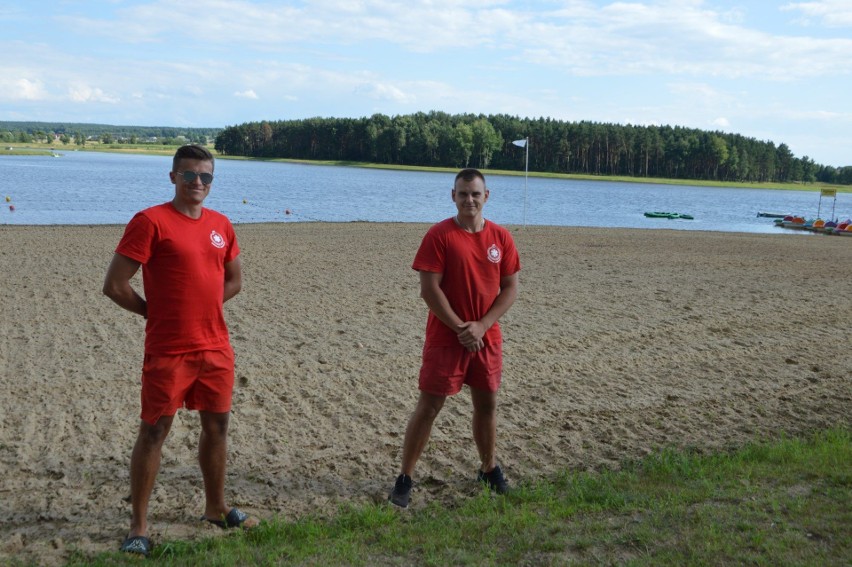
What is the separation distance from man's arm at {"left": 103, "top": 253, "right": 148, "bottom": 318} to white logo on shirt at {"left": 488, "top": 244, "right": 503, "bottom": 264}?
1903mm

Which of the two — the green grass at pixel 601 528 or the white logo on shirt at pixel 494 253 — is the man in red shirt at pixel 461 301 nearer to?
the white logo on shirt at pixel 494 253

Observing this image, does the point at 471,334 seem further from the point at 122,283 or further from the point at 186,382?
the point at 122,283

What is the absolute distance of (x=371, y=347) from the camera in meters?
8.88

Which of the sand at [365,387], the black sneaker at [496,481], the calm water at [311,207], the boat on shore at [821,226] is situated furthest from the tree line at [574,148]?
the black sneaker at [496,481]

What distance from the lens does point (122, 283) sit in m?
4.07

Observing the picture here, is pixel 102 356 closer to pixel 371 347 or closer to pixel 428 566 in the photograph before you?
pixel 371 347

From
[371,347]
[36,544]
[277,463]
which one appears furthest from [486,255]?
[371,347]

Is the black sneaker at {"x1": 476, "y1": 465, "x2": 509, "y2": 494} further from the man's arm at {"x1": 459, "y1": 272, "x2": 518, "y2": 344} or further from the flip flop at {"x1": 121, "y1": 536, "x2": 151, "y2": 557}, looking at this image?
the flip flop at {"x1": 121, "y1": 536, "x2": 151, "y2": 557}

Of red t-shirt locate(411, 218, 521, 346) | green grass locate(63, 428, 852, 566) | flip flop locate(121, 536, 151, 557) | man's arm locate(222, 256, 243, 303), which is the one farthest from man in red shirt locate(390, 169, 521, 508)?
flip flop locate(121, 536, 151, 557)

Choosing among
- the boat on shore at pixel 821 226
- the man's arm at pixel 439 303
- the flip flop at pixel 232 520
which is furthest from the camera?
the boat on shore at pixel 821 226

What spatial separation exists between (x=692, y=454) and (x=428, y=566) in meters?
2.69

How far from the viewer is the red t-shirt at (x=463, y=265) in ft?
15.2

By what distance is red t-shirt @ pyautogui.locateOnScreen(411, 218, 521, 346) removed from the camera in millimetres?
4629

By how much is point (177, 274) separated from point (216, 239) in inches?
11.1
